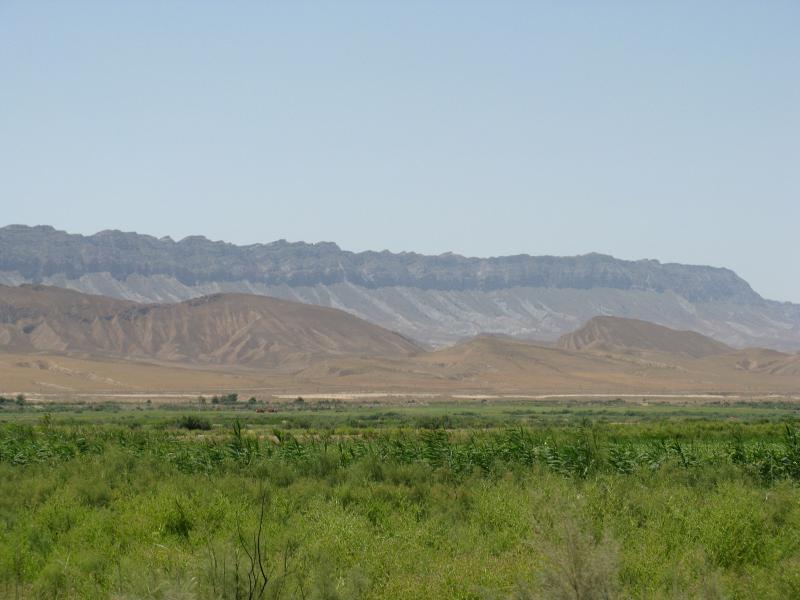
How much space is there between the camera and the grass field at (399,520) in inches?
568

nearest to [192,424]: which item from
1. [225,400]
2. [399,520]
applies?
[399,520]

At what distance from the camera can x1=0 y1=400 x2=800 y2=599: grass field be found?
1443cm

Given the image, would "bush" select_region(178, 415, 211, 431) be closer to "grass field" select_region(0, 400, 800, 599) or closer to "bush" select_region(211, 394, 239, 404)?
"grass field" select_region(0, 400, 800, 599)

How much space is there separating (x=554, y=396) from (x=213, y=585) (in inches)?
4971

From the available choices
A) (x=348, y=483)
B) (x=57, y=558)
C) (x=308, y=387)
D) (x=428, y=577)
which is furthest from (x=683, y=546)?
(x=308, y=387)

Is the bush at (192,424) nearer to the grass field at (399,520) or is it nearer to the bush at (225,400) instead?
the grass field at (399,520)

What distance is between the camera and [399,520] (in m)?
20.4

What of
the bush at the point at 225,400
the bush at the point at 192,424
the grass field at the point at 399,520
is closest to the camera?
the grass field at the point at 399,520

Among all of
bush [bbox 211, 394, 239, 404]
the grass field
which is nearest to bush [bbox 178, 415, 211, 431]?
the grass field

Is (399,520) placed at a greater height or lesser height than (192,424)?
greater

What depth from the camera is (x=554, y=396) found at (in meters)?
137

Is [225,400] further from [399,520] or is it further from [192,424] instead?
[399,520]

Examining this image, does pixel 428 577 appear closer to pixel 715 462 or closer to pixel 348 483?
pixel 348 483

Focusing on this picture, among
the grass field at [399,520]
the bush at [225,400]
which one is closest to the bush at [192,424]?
the grass field at [399,520]
